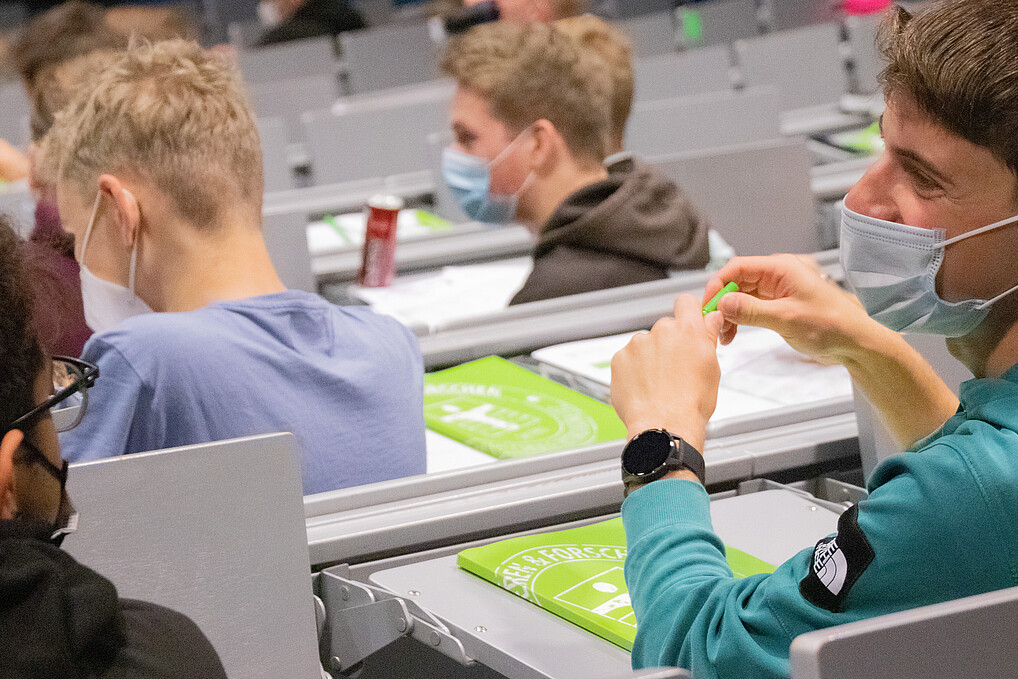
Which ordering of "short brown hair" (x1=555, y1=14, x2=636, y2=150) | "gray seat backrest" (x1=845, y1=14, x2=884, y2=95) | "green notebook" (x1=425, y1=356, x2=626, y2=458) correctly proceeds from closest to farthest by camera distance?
"green notebook" (x1=425, y1=356, x2=626, y2=458) < "short brown hair" (x1=555, y1=14, x2=636, y2=150) < "gray seat backrest" (x1=845, y1=14, x2=884, y2=95)

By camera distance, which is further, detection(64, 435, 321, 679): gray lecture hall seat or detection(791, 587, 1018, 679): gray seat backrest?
detection(64, 435, 321, 679): gray lecture hall seat

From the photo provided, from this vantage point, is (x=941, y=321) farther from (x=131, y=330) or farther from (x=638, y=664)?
(x=131, y=330)

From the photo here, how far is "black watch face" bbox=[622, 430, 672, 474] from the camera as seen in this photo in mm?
1122

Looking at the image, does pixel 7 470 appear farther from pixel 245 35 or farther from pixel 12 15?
pixel 12 15

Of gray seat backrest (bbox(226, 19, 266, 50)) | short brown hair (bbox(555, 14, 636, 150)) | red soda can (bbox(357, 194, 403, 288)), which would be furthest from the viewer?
gray seat backrest (bbox(226, 19, 266, 50))

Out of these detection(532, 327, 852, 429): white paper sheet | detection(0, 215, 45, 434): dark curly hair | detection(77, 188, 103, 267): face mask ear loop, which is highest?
detection(0, 215, 45, 434): dark curly hair

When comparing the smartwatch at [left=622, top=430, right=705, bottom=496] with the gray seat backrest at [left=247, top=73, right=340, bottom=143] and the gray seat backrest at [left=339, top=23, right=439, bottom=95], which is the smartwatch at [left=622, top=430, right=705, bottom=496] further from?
the gray seat backrest at [left=339, top=23, right=439, bottom=95]

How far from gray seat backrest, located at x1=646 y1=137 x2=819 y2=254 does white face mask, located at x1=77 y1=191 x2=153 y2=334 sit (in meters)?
2.02

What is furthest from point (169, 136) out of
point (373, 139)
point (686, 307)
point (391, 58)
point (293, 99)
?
point (391, 58)

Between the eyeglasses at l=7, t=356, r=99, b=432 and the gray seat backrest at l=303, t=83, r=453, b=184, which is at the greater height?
the eyeglasses at l=7, t=356, r=99, b=432

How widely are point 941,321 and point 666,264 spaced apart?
59.7 inches

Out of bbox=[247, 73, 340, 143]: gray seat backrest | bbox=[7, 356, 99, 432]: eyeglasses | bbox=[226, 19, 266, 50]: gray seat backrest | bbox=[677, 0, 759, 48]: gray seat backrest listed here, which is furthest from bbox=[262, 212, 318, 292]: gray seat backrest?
bbox=[677, 0, 759, 48]: gray seat backrest

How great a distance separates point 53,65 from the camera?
2.93 meters

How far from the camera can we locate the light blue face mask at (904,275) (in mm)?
1038
